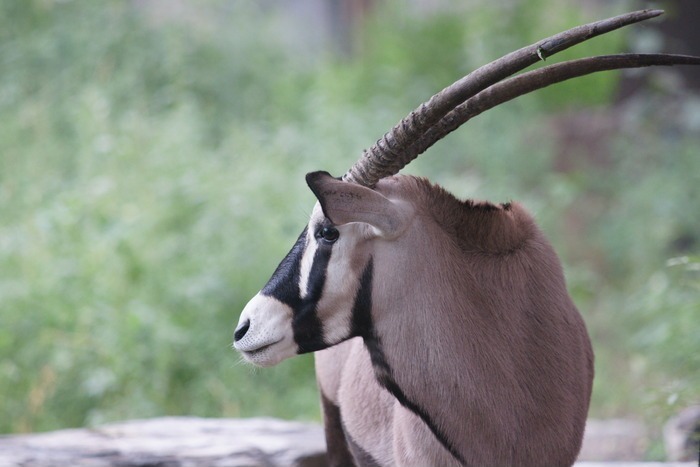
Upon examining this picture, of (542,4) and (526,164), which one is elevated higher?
(542,4)

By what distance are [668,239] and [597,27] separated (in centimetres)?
642

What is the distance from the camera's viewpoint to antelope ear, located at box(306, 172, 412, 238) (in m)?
2.83

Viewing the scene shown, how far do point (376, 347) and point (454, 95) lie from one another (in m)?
0.86

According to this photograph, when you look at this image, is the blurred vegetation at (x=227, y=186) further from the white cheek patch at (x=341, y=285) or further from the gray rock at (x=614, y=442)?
the white cheek patch at (x=341, y=285)

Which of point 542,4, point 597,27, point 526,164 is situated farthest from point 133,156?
point 542,4

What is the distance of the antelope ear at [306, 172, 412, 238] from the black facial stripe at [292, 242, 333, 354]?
0.17 meters

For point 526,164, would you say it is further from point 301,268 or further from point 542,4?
point 301,268

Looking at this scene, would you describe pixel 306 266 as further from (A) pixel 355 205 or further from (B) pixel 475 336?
(B) pixel 475 336

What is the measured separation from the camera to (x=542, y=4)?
42.5ft

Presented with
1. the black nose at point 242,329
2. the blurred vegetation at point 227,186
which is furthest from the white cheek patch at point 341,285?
the blurred vegetation at point 227,186

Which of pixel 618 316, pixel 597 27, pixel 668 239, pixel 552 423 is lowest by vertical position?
pixel 552 423

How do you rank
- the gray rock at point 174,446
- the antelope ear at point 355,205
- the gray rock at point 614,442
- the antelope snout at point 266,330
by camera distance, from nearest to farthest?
the antelope ear at point 355,205 < the antelope snout at point 266,330 < the gray rock at point 174,446 < the gray rock at point 614,442

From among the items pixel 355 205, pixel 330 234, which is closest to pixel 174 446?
pixel 330 234

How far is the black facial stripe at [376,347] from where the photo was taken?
3.03m
